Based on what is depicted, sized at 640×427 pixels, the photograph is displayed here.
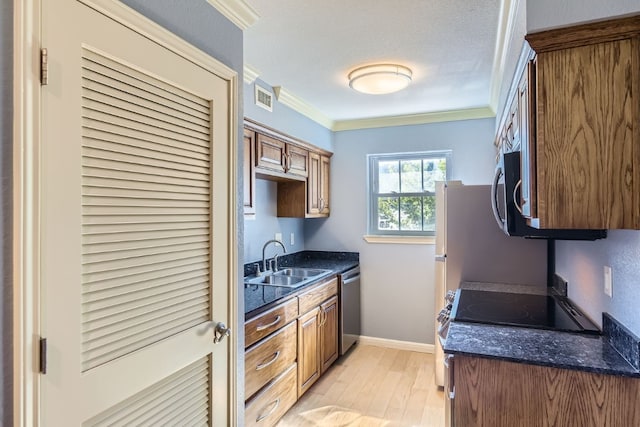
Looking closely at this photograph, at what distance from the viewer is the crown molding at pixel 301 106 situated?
310 cm

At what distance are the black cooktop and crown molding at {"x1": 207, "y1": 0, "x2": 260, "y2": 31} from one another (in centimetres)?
176

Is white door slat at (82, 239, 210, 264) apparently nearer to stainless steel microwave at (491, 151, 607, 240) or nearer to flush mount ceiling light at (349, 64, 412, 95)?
stainless steel microwave at (491, 151, 607, 240)

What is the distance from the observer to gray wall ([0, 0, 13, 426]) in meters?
0.93

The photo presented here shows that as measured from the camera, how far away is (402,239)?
3.90m

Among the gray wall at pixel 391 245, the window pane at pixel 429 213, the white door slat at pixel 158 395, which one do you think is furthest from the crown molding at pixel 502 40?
the white door slat at pixel 158 395

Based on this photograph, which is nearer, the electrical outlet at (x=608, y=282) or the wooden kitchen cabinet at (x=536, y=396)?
the wooden kitchen cabinet at (x=536, y=396)

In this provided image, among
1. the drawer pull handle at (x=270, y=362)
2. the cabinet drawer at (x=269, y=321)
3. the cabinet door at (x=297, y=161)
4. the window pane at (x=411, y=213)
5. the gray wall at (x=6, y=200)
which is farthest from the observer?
the window pane at (x=411, y=213)

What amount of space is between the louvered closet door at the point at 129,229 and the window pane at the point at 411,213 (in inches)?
103

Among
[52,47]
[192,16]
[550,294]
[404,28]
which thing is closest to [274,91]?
[404,28]

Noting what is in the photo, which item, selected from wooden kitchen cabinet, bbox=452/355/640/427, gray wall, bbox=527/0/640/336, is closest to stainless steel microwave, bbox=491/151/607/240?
gray wall, bbox=527/0/640/336

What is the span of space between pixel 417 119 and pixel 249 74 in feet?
6.30

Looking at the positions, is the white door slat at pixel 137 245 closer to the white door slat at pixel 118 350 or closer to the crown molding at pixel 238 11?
the white door slat at pixel 118 350

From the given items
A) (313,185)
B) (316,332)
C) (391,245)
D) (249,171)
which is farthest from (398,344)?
(249,171)

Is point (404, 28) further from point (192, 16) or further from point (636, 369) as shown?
point (636, 369)
